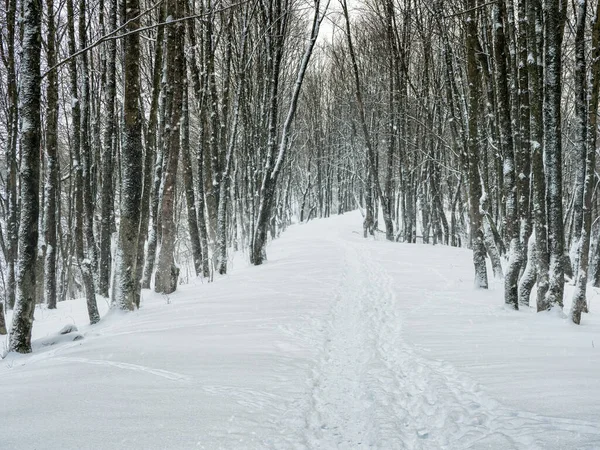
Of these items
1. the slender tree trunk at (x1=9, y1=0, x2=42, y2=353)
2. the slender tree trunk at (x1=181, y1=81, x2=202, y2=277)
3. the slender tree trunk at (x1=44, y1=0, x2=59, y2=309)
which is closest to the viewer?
the slender tree trunk at (x1=9, y1=0, x2=42, y2=353)

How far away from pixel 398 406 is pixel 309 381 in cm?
97

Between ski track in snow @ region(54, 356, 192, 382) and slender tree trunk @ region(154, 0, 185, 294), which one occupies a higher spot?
slender tree trunk @ region(154, 0, 185, 294)

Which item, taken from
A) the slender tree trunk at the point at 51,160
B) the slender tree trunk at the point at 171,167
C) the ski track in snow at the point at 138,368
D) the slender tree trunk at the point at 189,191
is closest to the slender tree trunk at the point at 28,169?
the ski track in snow at the point at 138,368

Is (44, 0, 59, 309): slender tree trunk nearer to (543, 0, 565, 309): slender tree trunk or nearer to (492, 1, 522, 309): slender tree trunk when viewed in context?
(492, 1, 522, 309): slender tree trunk

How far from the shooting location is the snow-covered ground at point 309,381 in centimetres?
292

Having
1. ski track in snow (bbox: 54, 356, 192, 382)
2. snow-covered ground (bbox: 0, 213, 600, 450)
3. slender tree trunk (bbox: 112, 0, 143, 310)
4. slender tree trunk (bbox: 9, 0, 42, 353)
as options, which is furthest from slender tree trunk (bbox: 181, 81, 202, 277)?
ski track in snow (bbox: 54, 356, 192, 382)

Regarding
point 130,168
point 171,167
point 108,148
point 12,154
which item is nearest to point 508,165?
point 130,168

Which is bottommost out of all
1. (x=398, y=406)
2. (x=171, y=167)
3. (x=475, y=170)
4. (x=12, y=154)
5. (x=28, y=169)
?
(x=398, y=406)

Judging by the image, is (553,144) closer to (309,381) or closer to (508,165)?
(508,165)

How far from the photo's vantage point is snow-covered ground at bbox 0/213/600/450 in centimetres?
292

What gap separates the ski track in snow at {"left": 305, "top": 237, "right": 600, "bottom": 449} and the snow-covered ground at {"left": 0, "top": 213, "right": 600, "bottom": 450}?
0.05 ft

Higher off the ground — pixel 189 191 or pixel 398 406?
pixel 189 191

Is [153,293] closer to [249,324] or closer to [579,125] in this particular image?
[249,324]

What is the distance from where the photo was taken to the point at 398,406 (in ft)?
11.9
